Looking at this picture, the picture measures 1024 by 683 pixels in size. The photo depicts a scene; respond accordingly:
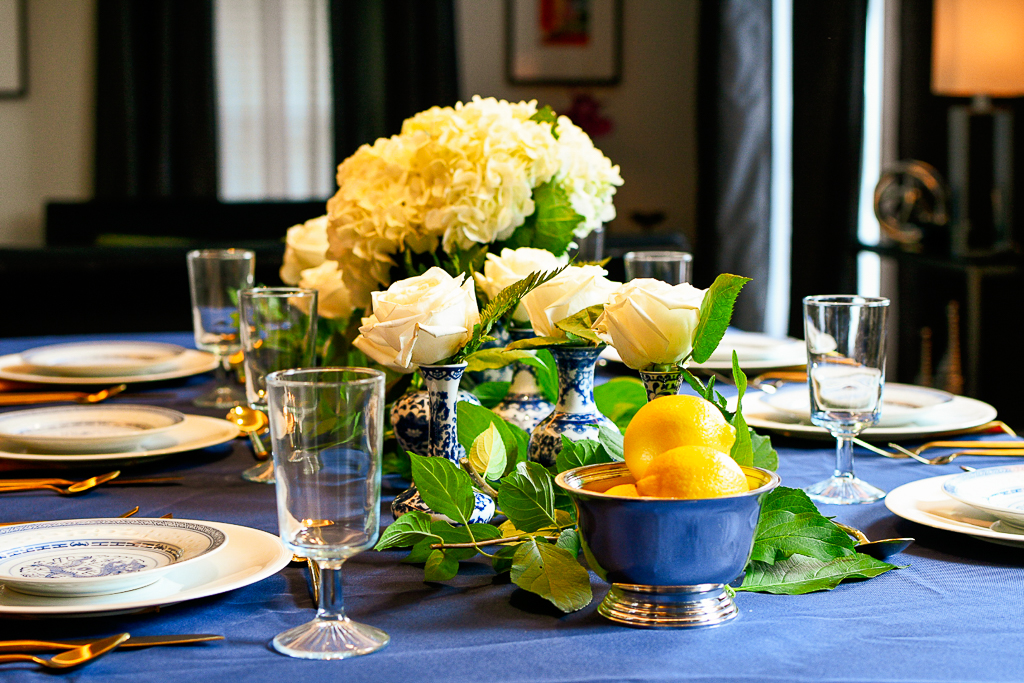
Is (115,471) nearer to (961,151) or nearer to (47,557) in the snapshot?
(47,557)

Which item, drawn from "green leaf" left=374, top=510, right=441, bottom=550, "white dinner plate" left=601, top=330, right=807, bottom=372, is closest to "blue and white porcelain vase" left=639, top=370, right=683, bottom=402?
"green leaf" left=374, top=510, right=441, bottom=550

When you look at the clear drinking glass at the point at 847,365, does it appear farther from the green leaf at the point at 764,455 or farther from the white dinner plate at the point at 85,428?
the white dinner plate at the point at 85,428

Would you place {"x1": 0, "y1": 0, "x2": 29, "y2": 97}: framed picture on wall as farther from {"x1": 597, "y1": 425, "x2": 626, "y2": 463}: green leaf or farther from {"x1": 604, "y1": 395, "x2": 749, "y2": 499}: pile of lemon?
{"x1": 604, "y1": 395, "x2": 749, "y2": 499}: pile of lemon

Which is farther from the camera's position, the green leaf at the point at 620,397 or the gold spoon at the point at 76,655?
the green leaf at the point at 620,397

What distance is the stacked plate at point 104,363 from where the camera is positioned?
1.61m

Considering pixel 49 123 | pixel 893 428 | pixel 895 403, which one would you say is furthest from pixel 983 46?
pixel 49 123

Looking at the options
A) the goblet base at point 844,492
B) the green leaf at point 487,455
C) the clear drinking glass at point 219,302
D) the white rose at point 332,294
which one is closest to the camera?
the green leaf at point 487,455

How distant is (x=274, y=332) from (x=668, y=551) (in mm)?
581

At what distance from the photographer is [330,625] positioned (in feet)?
2.16

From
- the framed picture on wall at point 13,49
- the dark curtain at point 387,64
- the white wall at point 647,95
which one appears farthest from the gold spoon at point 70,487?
the framed picture on wall at point 13,49

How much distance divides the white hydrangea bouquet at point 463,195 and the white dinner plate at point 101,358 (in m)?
0.57

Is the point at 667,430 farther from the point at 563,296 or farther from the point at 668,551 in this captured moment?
the point at 563,296

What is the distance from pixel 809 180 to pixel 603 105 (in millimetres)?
1723

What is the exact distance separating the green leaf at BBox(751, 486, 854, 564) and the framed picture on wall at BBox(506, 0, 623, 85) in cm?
483
